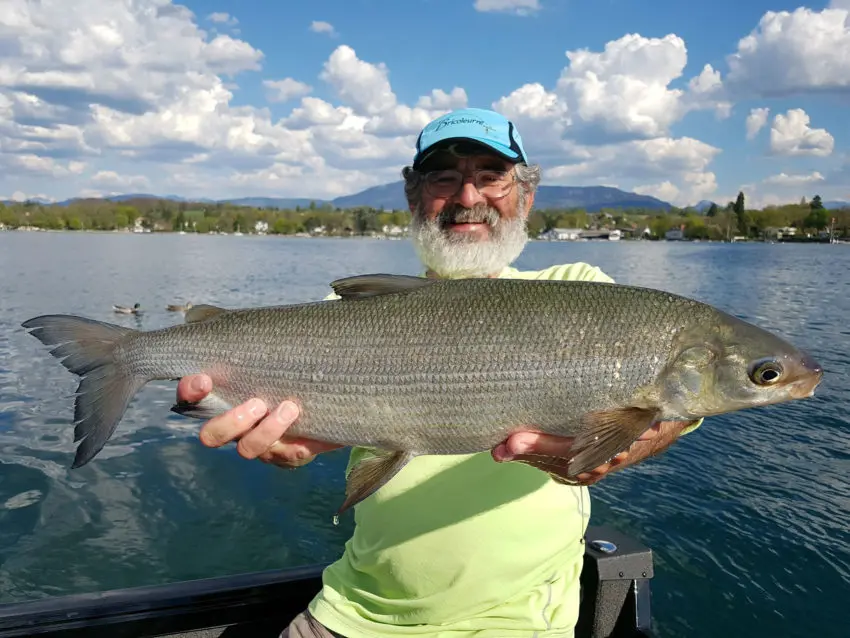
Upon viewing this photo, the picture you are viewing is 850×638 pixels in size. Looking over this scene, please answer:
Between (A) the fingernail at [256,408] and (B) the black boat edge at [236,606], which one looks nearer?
(A) the fingernail at [256,408]

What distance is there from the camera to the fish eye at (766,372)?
2.90 m

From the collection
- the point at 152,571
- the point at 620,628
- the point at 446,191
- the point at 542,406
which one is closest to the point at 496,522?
the point at 542,406

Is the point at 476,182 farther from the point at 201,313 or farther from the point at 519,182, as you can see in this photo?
the point at 201,313

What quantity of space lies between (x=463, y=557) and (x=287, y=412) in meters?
1.17

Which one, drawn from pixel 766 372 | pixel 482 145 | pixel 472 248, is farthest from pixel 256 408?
pixel 766 372

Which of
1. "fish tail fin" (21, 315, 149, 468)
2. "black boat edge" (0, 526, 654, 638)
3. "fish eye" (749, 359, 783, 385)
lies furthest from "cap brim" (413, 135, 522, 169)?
"black boat edge" (0, 526, 654, 638)

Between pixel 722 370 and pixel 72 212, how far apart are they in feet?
737

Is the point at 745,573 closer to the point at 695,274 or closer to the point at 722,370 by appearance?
the point at 722,370

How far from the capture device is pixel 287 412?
3172 mm

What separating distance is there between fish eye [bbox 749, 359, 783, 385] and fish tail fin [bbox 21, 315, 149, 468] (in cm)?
309

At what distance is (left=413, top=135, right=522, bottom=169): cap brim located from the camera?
14.0 ft

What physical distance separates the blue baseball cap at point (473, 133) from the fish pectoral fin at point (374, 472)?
2272 millimetres

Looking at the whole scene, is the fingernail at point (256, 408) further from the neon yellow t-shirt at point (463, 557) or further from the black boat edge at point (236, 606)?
the black boat edge at point (236, 606)

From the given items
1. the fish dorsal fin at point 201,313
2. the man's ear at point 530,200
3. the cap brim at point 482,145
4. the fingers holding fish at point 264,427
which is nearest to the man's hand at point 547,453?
the fingers holding fish at point 264,427
